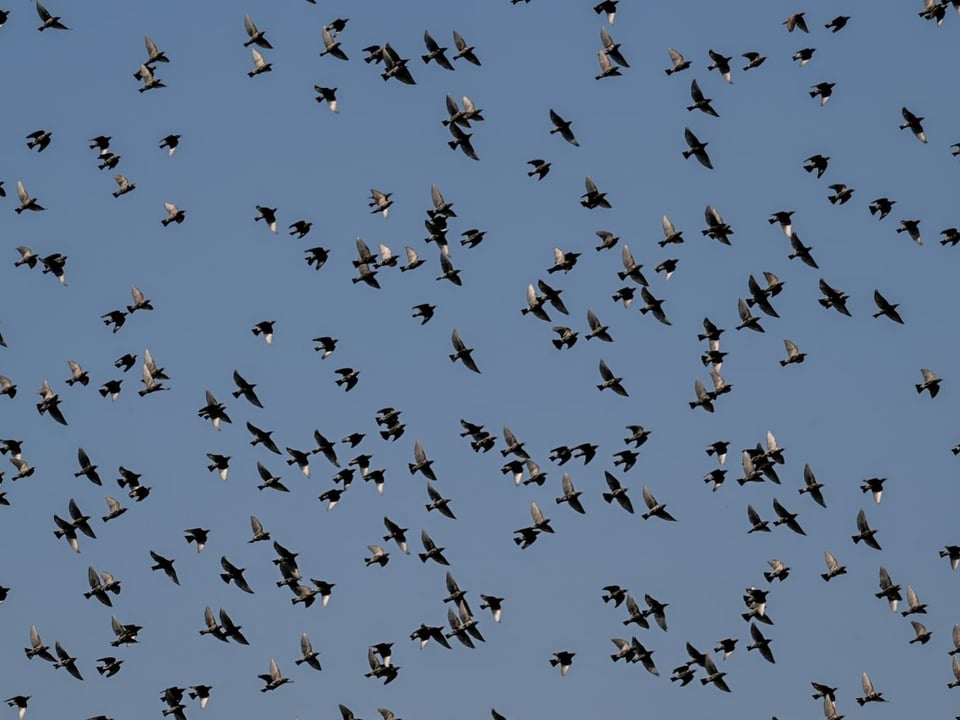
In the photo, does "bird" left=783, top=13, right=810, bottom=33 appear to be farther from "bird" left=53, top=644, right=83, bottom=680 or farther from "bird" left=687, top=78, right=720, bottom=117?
"bird" left=53, top=644, right=83, bottom=680

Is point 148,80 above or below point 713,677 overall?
above

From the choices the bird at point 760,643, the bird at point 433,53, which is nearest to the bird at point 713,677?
the bird at point 760,643

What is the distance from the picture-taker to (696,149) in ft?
301

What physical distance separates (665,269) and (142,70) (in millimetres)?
24193

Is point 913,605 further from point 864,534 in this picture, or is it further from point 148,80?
point 148,80

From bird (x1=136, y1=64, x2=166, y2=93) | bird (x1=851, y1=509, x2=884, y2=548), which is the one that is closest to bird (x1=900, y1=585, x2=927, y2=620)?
bird (x1=851, y1=509, x2=884, y2=548)

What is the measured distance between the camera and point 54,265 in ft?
305

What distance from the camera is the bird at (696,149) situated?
91375 millimetres

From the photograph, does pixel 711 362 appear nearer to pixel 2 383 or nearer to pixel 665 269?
pixel 665 269

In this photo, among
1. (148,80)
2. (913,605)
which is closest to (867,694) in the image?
(913,605)

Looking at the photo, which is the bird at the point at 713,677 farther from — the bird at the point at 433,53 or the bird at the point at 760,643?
the bird at the point at 433,53

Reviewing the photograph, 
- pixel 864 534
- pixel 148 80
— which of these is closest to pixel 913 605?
pixel 864 534

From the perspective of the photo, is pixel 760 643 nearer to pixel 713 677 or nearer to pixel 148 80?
pixel 713 677

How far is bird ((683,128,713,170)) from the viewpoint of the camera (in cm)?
9138
